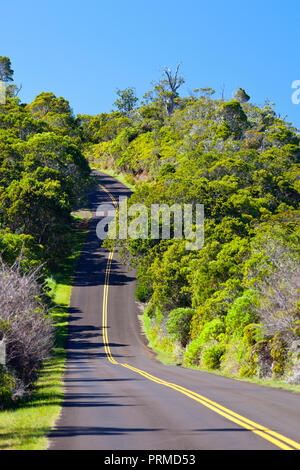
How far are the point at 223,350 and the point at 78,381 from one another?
811 cm

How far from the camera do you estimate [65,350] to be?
41344 millimetres

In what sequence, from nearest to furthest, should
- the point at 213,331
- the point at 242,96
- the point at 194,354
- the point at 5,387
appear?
the point at 5,387 → the point at 213,331 → the point at 194,354 → the point at 242,96

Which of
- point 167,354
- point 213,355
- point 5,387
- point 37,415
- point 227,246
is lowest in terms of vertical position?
point 167,354

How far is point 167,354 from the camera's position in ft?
126

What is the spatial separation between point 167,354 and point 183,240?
10.6 meters

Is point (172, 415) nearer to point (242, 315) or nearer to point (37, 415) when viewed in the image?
point (37, 415)

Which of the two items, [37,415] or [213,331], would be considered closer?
[37,415]

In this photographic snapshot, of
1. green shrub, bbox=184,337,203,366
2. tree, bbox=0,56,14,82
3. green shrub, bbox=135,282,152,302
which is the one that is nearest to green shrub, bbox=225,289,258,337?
green shrub, bbox=184,337,203,366

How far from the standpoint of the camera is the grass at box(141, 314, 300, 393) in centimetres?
1863

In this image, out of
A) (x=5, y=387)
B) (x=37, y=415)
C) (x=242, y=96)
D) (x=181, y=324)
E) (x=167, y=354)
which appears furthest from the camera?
(x=242, y=96)

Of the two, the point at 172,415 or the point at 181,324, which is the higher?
the point at 172,415

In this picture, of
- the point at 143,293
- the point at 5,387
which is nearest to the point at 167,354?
the point at 143,293
